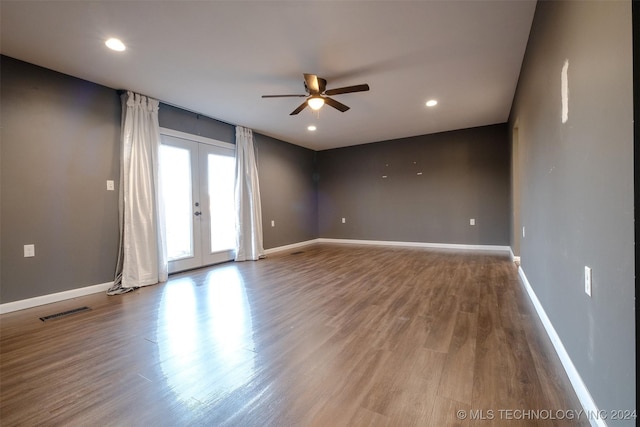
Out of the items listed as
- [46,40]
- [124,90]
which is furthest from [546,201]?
[124,90]

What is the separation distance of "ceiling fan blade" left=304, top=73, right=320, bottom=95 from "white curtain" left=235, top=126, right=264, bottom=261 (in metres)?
2.48

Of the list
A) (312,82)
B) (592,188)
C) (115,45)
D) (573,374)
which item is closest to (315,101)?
(312,82)

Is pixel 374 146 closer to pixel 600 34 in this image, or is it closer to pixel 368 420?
pixel 600 34

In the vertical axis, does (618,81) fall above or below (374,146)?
below

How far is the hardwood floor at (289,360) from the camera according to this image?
1.32 metres

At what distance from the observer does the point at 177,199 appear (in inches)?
167

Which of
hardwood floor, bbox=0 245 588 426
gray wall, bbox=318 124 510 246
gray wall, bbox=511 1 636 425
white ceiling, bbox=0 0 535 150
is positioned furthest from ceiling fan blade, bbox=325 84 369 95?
gray wall, bbox=318 124 510 246

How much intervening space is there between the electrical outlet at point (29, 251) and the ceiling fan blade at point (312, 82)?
342cm

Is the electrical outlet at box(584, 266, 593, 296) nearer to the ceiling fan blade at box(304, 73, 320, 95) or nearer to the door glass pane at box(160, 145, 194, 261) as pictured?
the ceiling fan blade at box(304, 73, 320, 95)

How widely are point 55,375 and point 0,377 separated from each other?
333 millimetres

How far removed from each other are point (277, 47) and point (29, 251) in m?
3.34

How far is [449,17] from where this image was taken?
2.26 m

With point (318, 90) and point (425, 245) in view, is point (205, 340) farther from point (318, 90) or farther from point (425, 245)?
point (425, 245)

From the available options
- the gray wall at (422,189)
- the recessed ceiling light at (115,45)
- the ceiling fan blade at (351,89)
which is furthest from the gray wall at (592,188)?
the gray wall at (422,189)
